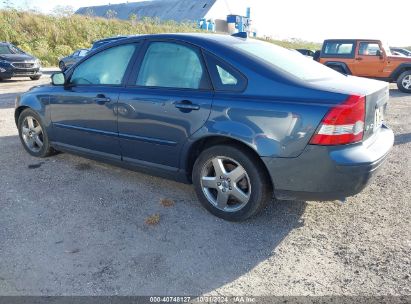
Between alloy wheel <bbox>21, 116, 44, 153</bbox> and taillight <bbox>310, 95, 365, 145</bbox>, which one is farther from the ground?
taillight <bbox>310, 95, 365, 145</bbox>

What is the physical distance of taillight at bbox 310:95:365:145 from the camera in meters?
2.77

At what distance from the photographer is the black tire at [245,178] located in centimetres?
314

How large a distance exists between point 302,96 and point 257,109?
368mm

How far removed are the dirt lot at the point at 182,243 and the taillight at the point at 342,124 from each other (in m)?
0.88

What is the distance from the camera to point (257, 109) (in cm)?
300

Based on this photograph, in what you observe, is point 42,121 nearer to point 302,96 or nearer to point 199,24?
point 302,96

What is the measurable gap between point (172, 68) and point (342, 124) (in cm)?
171

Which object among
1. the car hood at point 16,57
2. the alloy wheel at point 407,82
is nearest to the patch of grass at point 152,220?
the alloy wheel at point 407,82

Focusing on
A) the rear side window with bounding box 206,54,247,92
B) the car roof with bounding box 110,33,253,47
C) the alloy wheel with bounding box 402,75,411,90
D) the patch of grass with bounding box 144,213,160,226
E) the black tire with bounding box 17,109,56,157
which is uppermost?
the car roof with bounding box 110,33,253,47

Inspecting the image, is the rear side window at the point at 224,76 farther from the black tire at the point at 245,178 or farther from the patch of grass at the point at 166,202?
the patch of grass at the point at 166,202

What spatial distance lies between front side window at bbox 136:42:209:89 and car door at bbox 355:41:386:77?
11385mm

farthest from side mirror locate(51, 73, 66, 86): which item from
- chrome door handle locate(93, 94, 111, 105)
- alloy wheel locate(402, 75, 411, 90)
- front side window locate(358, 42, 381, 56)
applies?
alloy wheel locate(402, 75, 411, 90)

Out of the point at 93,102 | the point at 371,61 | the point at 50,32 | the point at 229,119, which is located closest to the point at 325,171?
the point at 229,119

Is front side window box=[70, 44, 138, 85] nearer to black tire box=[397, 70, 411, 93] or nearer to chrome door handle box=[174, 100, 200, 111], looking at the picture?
chrome door handle box=[174, 100, 200, 111]
